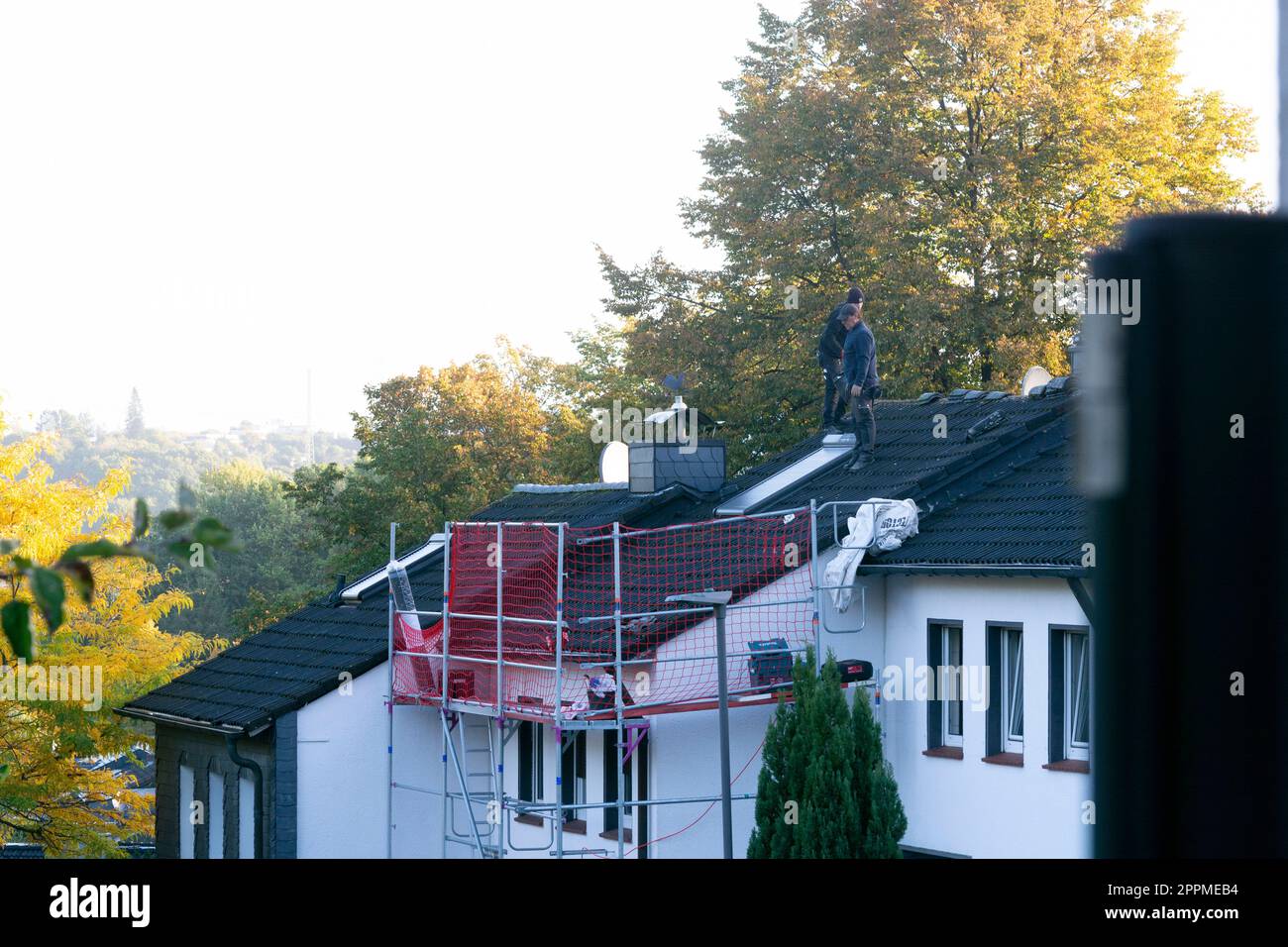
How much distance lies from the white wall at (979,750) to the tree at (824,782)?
1.14 metres

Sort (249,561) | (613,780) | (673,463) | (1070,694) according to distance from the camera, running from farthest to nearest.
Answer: (249,561) < (673,463) < (613,780) < (1070,694)

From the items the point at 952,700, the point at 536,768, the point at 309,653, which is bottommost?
the point at 536,768

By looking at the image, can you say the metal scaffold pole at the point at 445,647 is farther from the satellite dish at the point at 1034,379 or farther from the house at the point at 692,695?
the satellite dish at the point at 1034,379

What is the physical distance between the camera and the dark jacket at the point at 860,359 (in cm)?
1925

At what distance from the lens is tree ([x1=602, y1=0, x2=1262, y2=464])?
3191 cm

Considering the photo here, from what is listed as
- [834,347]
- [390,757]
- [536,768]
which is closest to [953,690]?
[834,347]

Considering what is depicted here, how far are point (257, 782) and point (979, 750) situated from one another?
8.85m

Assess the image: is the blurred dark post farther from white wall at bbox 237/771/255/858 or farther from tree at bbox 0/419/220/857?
tree at bbox 0/419/220/857

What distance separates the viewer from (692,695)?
17.0 metres

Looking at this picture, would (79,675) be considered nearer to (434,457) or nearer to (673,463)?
(673,463)

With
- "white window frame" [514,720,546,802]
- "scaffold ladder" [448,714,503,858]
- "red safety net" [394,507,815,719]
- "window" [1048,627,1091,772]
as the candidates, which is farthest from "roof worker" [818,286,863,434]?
"scaffold ladder" [448,714,503,858]

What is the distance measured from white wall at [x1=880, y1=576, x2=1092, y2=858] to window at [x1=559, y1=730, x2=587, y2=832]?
3.95 meters

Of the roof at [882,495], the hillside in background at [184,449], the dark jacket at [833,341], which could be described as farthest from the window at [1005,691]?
the hillside in background at [184,449]
